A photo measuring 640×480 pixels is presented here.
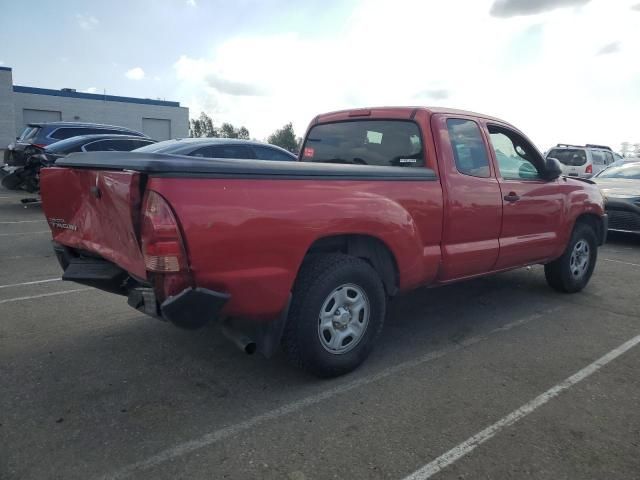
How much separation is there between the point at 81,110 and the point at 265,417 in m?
32.7

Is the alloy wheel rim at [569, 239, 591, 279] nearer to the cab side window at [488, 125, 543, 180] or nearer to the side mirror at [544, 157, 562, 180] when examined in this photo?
the side mirror at [544, 157, 562, 180]

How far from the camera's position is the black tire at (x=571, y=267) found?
5.59m

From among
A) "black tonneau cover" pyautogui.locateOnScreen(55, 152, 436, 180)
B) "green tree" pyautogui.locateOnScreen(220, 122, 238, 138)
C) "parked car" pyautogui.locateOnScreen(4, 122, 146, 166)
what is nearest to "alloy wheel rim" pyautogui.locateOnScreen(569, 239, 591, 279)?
"black tonneau cover" pyautogui.locateOnScreen(55, 152, 436, 180)

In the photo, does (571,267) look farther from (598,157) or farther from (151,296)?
(598,157)

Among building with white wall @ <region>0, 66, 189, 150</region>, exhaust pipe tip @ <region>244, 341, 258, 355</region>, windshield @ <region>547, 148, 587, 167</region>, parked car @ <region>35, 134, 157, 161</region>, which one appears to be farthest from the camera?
building with white wall @ <region>0, 66, 189, 150</region>

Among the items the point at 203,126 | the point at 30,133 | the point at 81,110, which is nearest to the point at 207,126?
the point at 203,126

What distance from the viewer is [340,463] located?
254cm

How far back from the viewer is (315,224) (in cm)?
309

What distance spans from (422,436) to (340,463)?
0.54 meters

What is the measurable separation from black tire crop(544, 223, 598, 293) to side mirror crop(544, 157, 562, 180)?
0.89m

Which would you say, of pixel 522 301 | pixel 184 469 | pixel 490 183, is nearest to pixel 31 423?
pixel 184 469

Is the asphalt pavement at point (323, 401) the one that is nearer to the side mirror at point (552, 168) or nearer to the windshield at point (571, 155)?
the side mirror at point (552, 168)

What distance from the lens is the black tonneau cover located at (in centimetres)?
257

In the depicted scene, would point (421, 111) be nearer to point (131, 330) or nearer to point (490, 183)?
point (490, 183)
